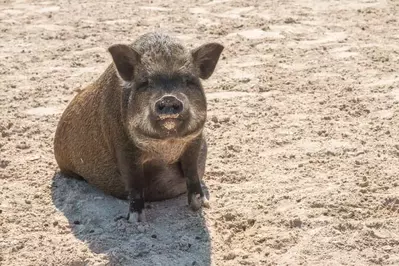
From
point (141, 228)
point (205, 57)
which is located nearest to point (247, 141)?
point (205, 57)

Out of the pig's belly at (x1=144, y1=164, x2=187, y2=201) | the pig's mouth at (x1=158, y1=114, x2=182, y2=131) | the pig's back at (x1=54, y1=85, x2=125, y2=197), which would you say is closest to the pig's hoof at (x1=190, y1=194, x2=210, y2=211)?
the pig's belly at (x1=144, y1=164, x2=187, y2=201)

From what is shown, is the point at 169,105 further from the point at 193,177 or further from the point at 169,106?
the point at 193,177

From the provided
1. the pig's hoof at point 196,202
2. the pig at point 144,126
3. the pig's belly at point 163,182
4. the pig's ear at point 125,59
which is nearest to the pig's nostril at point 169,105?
the pig at point 144,126

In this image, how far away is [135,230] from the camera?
4691 mm

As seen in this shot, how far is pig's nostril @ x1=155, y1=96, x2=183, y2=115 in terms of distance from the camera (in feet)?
13.8

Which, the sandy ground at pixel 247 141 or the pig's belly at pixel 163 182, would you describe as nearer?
the sandy ground at pixel 247 141

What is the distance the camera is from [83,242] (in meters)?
4.57

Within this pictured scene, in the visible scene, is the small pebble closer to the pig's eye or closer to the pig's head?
the pig's head

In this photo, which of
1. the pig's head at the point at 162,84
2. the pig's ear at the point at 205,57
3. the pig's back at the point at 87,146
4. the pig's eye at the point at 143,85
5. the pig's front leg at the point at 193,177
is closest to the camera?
the pig's head at the point at 162,84

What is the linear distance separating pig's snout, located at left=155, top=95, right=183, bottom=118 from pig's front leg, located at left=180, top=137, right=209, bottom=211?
695mm

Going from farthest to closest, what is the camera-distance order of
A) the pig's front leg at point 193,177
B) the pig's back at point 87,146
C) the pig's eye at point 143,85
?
1. the pig's back at point 87,146
2. the pig's front leg at point 193,177
3. the pig's eye at point 143,85

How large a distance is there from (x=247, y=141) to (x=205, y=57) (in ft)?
4.43

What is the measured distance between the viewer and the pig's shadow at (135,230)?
4.43 metres

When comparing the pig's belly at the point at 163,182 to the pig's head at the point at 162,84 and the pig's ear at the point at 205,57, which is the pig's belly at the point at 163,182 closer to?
the pig's head at the point at 162,84
